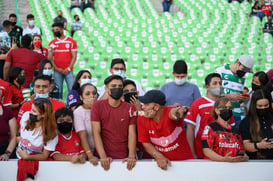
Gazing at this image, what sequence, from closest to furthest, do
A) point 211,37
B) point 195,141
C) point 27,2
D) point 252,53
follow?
point 195,141 → point 252,53 → point 211,37 → point 27,2

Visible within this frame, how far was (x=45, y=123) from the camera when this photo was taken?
3.97 metres

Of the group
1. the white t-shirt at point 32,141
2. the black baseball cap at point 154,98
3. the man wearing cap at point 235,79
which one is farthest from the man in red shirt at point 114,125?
the man wearing cap at point 235,79

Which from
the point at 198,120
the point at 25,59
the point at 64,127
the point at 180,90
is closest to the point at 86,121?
the point at 64,127

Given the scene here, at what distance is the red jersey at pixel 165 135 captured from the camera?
3916 millimetres

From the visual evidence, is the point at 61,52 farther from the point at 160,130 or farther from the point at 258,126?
the point at 258,126

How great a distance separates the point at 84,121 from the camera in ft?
14.1

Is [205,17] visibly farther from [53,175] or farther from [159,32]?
[53,175]

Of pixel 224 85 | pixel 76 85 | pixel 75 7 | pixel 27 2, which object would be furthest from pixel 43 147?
pixel 27 2

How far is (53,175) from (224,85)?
7.95 feet

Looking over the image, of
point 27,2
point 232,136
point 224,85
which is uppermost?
point 27,2

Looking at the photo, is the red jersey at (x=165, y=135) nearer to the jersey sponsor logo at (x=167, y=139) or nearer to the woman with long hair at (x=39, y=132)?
the jersey sponsor logo at (x=167, y=139)

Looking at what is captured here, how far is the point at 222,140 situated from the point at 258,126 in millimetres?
670

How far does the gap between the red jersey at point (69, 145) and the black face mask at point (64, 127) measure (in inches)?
1.9

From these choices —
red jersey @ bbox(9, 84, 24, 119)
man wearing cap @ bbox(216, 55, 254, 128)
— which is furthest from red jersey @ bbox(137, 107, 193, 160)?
red jersey @ bbox(9, 84, 24, 119)
